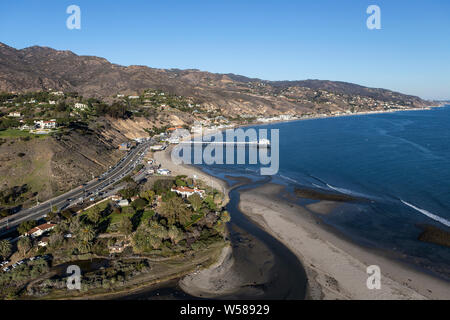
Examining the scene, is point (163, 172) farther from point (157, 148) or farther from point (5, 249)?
point (5, 249)

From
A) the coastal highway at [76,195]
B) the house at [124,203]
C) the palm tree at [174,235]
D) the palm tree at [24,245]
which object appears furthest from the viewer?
the house at [124,203]

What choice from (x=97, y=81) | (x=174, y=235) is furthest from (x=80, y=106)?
(x=97, y=81)

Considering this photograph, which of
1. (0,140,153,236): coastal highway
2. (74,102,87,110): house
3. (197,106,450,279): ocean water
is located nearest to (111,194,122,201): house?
(0,140,153,236): coastal highway

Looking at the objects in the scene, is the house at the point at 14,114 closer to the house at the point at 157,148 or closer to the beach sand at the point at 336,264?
the house at the point at 157,148

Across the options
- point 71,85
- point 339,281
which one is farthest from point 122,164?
point 71,85

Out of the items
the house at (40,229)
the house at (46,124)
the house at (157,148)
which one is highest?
the house at (46,124)

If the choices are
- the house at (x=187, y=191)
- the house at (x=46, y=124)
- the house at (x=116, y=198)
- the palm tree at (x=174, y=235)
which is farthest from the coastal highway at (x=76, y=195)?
the house at (x=46, y=124)
